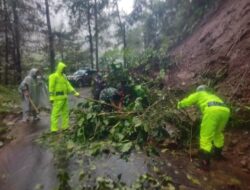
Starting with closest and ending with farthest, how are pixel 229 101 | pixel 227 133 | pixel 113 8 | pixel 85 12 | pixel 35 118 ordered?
pixel 227 133
pixel 229 101
pixel 35 118
pixel 85 12
pixel 113 8

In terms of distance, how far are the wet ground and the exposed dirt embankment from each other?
3.33m

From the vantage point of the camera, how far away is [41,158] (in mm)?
6449

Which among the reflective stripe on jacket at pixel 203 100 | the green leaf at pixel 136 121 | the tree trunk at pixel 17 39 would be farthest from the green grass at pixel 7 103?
the reflective stripe on jacket at pixel 203 100

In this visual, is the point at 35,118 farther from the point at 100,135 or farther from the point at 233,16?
the point at 233,16

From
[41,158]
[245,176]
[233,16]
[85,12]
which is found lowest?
[245,176]

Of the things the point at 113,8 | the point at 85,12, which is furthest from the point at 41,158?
the point at 113,8

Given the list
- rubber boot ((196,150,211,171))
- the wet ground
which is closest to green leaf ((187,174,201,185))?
the wet ground

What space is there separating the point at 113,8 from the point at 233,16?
66.3 ft

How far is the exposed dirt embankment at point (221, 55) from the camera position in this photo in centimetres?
1001

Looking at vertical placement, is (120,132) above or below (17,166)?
above

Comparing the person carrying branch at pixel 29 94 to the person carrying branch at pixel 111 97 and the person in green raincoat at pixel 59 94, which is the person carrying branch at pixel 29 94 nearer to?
the person in green raincoat at pixel 59 94

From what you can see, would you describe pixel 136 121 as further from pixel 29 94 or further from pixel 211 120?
pixel 29 94

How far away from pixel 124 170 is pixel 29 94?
19.3 feet

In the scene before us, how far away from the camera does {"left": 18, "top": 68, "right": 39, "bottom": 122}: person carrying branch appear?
33.0 ft
